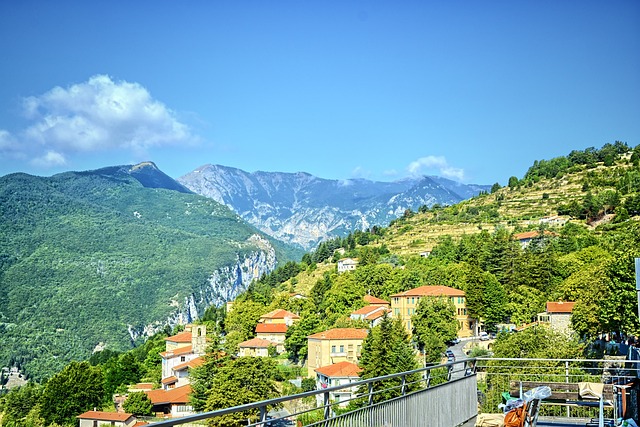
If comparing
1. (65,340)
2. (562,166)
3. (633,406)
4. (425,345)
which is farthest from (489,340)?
(65,340)

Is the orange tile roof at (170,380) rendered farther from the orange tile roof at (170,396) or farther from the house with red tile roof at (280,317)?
the house with red tile roof at (280,317)

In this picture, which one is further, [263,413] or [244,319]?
[244,319]

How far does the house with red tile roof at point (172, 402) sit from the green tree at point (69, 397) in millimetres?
8696

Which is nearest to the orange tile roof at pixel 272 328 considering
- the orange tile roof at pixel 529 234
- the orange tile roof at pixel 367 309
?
the orange tile roof at pixel 367 309

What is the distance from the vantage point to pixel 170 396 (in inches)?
2218

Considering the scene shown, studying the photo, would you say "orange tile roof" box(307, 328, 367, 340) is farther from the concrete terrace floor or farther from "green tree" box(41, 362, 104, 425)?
the concrete terrace floor

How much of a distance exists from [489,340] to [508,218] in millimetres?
53090

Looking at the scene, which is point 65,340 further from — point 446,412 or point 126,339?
point 446,412

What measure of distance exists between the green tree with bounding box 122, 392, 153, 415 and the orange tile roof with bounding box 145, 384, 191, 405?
2.08ft

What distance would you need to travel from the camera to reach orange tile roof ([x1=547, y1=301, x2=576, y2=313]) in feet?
155

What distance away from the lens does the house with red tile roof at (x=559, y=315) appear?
4650cm

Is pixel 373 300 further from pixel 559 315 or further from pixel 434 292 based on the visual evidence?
pixel 559 315

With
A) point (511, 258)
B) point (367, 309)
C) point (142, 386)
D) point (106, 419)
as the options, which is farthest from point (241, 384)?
point (511, 258)

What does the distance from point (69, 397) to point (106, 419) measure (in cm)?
996
